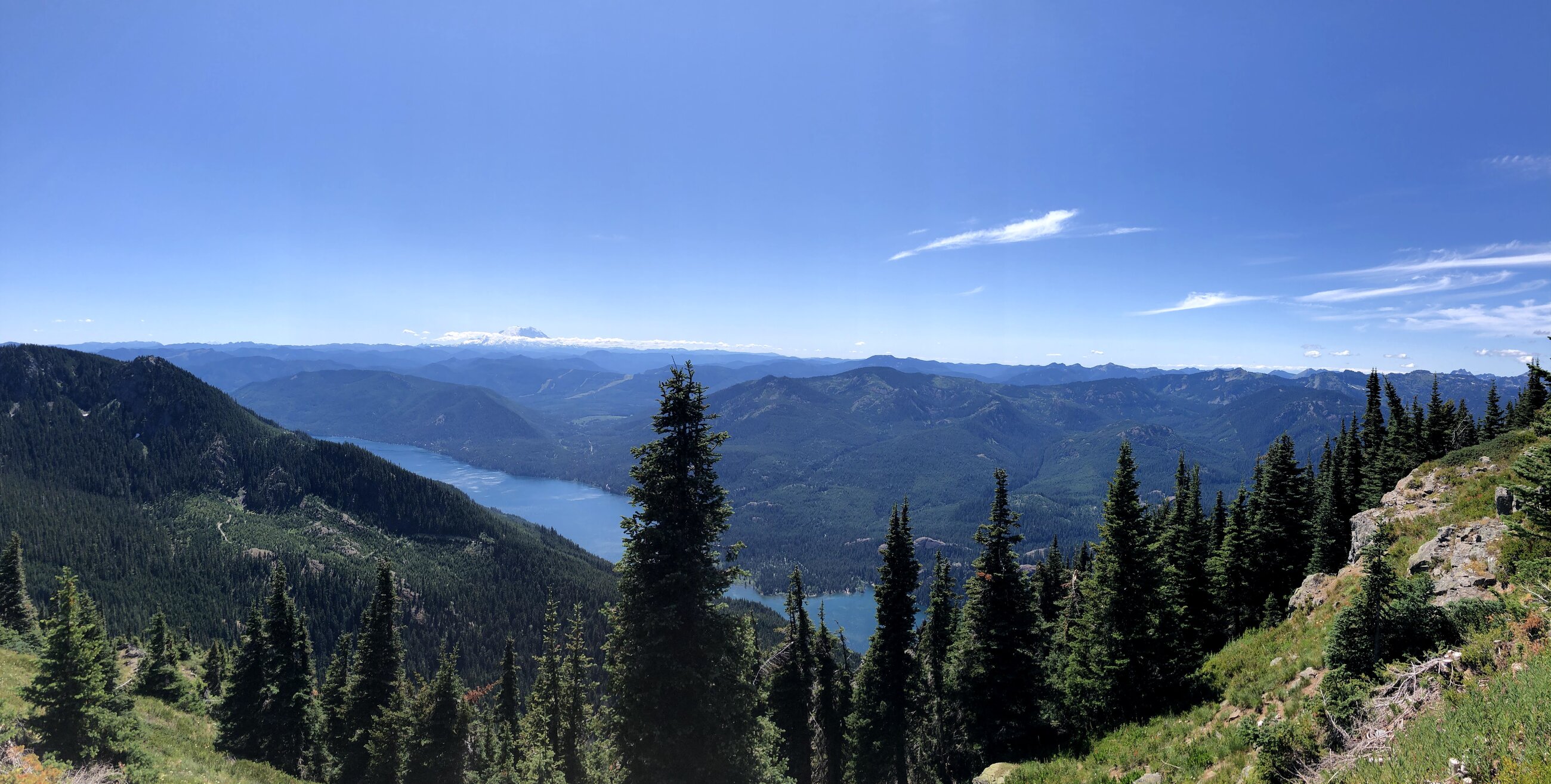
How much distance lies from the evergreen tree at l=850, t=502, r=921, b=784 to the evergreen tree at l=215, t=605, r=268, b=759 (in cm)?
4077

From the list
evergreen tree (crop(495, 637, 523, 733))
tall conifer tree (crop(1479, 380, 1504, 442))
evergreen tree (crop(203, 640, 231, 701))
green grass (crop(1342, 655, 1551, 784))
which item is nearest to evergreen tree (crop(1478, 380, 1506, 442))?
tall conifer tree (crop(1479, 380, 1504, 442))

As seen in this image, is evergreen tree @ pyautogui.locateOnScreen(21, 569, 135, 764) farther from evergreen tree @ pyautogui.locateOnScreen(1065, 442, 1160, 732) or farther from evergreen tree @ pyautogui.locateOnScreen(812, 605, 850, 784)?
evergreen tree @ pyautogui.locateOnScreen(1065, 442, 1160, 732)

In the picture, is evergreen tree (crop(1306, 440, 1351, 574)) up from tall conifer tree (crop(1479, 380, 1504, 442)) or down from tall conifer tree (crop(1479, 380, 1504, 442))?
down

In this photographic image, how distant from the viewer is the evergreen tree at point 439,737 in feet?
106

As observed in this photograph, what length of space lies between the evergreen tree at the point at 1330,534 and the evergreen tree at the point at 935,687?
20700 mm

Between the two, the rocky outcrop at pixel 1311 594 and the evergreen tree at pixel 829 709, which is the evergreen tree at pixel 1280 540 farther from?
the evergreen tree at pixel 829 709

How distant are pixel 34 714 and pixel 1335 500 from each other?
7149 centimetres

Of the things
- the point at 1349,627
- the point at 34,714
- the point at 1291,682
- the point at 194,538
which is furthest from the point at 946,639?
the point at 194,538

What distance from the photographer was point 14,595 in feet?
165

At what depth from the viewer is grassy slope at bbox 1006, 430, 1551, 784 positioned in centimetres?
754

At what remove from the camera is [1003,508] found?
27.2 metres

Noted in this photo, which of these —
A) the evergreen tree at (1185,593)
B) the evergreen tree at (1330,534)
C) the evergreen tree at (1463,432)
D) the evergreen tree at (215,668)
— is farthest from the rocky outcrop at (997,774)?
the evergreen tree at (215,668)

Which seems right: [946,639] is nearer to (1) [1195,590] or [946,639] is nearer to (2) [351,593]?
(1) [1195,590]

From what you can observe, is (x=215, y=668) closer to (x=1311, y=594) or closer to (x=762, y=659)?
(x=762, y=659)
